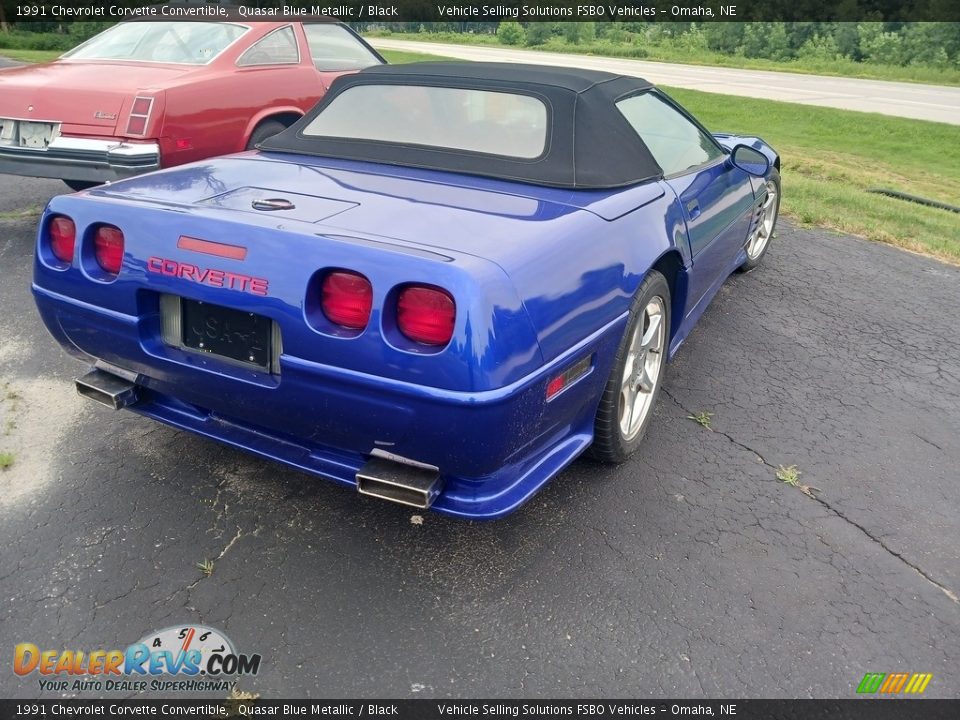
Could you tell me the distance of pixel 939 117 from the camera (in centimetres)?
Answer: 1555

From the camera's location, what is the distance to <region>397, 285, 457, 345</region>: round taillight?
1978 millimetres

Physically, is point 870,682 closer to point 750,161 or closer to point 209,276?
point 209,276

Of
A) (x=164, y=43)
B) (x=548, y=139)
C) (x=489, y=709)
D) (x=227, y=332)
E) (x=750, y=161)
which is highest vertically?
(x=164, y=43)

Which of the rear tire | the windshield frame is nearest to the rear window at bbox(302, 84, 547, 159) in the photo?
the windshield frame

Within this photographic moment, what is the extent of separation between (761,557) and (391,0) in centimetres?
4745

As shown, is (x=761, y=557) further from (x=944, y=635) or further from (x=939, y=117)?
(x=939, y=117)

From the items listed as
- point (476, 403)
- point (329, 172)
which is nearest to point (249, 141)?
point (329, 172)

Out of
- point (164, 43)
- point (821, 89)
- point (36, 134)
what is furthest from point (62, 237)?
point (821, 89)

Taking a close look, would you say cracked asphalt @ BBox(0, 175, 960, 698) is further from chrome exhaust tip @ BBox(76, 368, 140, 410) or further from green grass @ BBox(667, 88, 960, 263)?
green grass @ BBox(667, 88, 960, 263)

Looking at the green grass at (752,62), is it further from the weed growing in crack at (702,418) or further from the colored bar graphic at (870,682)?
the colored bar graphic at (870,682)

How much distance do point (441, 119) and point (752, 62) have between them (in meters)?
32.7

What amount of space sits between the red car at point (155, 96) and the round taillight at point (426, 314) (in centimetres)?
346

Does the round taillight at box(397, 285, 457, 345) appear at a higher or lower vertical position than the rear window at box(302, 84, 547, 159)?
lower

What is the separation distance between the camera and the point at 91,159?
4754 mm
